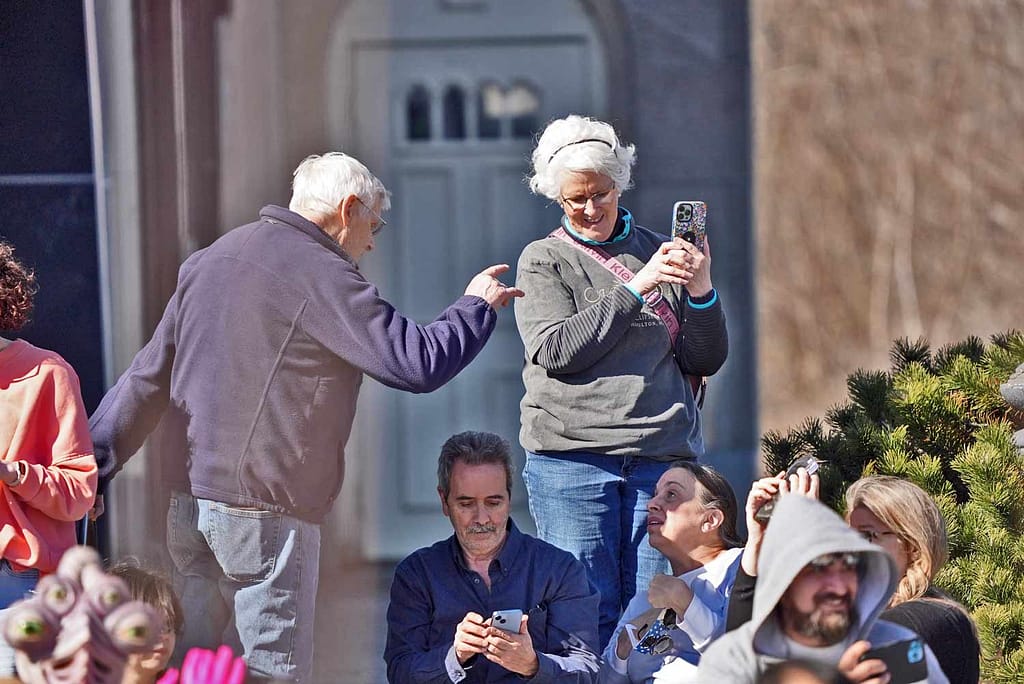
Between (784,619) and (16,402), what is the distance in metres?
1.50

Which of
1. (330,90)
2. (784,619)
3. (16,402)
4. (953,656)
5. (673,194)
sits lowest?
(953,656)

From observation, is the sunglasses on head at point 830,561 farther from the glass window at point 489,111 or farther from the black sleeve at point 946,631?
the glass window at point 489,111

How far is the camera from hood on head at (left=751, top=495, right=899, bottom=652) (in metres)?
2.27

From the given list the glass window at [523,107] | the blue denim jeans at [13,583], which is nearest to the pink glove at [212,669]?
the blue denim jeans at [13,583]

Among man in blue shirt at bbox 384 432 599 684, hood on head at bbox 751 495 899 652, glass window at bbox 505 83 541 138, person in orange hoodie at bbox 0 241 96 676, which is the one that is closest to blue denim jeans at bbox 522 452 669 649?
man in blue shirt at bbox 384 432 599 684

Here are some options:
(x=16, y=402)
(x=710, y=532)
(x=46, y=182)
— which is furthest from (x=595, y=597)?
(x=46, y=182)

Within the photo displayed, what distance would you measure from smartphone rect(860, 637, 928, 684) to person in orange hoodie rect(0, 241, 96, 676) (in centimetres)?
150

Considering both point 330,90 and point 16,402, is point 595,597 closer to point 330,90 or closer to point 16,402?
point 16,402

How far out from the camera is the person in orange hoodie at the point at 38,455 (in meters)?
2.82

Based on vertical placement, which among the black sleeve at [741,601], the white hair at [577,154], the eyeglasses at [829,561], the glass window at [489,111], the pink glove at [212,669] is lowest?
the pink glove at [212,669]

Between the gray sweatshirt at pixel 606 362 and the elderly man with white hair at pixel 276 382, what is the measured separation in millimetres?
255

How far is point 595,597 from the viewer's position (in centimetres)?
301

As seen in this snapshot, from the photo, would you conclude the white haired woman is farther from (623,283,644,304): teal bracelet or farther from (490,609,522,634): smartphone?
(490,609,522,634): smartphone

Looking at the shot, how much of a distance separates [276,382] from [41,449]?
470mm
